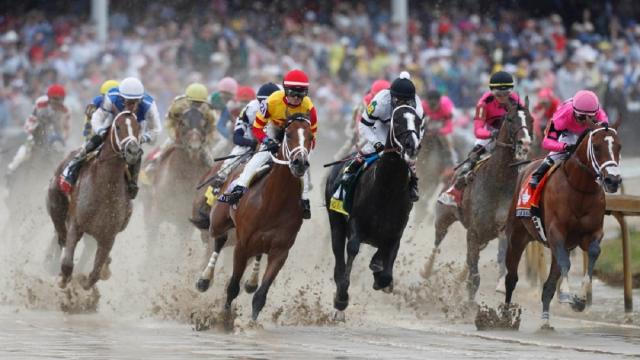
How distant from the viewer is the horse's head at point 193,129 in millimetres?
19719

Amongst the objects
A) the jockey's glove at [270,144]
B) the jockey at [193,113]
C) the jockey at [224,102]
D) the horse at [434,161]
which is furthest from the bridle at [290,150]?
the horse at [434,161]

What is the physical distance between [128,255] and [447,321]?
6846 mm

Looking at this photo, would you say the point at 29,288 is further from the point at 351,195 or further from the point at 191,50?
the point at 191,50

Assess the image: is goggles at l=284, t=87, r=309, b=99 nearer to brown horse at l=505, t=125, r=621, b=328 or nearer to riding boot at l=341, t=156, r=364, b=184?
riding boot at l=341, t=156, r=364, b=184

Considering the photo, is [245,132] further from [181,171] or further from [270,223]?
[181,171]

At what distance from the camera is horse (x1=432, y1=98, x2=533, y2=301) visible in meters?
16.5

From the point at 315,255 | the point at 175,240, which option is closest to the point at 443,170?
the point at 315,255

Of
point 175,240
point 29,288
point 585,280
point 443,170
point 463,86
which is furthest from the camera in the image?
point 463,86

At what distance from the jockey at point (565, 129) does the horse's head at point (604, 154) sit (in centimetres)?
44

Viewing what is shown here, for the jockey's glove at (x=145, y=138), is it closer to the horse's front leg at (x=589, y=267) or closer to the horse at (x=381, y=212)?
the horse at (x=381, y=212)

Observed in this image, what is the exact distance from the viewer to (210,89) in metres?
32.4

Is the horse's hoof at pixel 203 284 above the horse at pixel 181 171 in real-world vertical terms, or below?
below

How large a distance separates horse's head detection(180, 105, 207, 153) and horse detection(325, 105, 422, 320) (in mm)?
4903

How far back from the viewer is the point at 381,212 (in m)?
14.7
